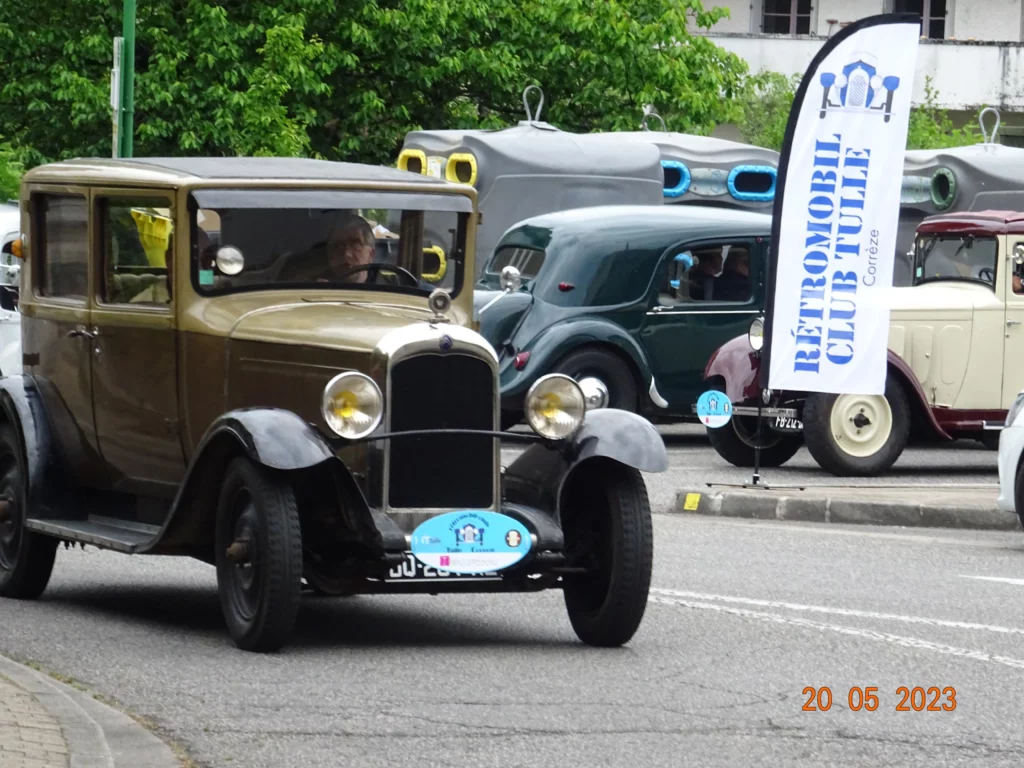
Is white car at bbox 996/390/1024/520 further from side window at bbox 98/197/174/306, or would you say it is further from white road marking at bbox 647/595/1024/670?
side window at bbox 98/197/174/306

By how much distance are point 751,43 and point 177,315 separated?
41.4 meters

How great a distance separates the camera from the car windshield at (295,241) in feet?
30.3

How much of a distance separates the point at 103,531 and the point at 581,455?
2381 mm

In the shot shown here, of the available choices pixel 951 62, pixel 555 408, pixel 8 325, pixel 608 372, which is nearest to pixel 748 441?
pixel 608 372

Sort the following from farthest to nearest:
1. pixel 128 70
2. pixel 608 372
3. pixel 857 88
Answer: pixel 128 70
pixel 608 372
pixel 857 88

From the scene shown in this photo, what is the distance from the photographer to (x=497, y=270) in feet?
68.7

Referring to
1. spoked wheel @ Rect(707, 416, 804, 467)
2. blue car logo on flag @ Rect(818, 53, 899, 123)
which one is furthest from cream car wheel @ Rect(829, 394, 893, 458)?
blue car logo on flag @ Rect(818, 53, 899, 123)

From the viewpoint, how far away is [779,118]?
40.9m

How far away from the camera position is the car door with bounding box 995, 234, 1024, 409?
1778 cm

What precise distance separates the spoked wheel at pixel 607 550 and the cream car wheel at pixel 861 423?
859 cm

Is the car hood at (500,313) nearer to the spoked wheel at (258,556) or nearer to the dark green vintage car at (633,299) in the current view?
the dark green vintage car at (633,299)

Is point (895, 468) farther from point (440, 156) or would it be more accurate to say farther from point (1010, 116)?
point (1010, 116)

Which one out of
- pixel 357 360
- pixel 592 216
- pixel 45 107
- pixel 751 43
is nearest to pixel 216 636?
pixel 357 360

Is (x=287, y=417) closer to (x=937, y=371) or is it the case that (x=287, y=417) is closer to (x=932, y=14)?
(x=937, y=371)
